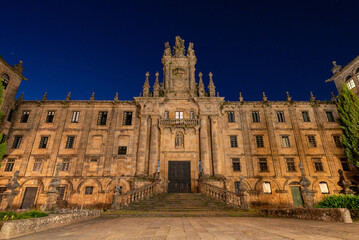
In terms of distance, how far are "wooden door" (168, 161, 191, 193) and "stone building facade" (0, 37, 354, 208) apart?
0.42 feet

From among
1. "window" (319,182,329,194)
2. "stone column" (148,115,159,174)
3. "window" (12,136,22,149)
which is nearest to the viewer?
"stone column" (148,115,159,174)

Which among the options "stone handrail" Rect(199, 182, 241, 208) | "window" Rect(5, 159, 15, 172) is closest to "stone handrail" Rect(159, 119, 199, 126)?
"stone handrail" Rect(199, 182, 241, 208)

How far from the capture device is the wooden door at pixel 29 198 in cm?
2311

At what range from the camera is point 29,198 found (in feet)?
77.1

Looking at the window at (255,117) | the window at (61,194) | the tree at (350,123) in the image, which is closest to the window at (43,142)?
the window at (61,194)

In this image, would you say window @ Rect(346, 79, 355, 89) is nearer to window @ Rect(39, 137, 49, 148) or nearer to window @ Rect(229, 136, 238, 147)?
window @ Rect(229, 136, 238, 147)

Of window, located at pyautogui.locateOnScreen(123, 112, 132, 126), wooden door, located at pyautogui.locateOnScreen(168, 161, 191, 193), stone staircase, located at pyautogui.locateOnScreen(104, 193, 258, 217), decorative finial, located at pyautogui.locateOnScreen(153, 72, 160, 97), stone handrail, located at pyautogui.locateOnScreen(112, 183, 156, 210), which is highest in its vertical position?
decorative finial, located at pyautogui.locateOnScreen(153, 72, 160, 97)

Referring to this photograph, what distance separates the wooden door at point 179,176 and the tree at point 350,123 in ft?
71.6

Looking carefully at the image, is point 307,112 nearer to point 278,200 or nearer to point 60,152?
point 278,200

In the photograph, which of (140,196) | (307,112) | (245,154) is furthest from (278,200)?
(140,196)

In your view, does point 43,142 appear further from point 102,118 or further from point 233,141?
point 233,141

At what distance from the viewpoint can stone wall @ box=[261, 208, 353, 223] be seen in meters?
7.68

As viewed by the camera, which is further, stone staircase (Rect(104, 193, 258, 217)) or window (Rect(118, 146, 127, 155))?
window (Rect(118, 146, 127, 155))

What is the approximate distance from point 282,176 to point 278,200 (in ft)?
10.9
